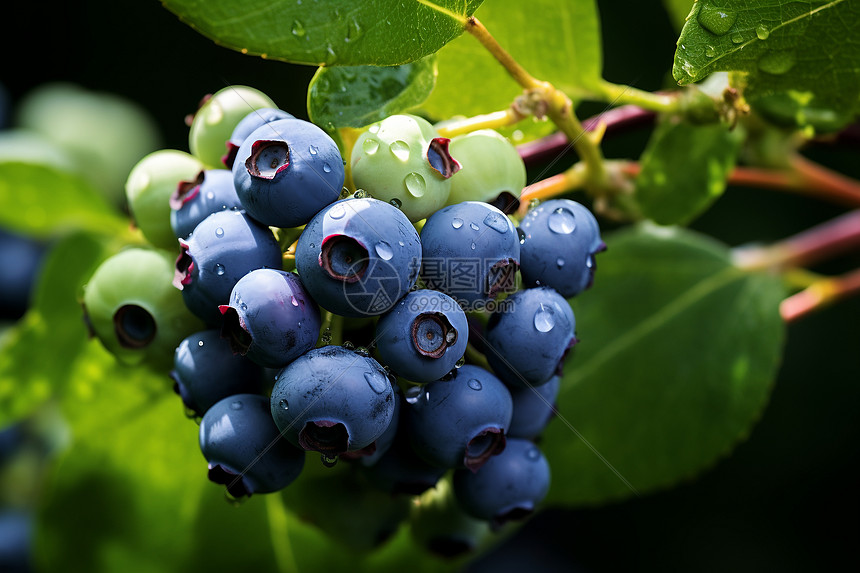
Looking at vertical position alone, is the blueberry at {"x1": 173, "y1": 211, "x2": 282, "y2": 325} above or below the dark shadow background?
above

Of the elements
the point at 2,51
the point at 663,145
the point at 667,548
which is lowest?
the point at 667,548

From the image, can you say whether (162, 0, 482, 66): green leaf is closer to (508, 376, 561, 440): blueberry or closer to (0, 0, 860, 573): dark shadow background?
(508, 376, 561, 440): blueberry

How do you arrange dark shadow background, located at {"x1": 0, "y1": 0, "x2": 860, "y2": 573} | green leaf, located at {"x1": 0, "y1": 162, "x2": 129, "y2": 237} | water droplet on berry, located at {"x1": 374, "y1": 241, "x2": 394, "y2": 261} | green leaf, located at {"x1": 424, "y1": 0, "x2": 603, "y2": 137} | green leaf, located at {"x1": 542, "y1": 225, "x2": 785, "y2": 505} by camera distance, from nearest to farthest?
water droplet on berry, located at {"x1": 374, "y1": 241, "x2": 394, "y2": 261} → green leaf, located at {"x1": 424, "y1": 0, "x2": 603, "y2": 137} → green leaf, located at {"x1": 542, "y1": 225, "x2": 785, "y2": 505} → green leaf, located at {"x1": 0, "y1": 162, "x2": 129, "y2": 237} → dark shadow background, located at {"x1": 0, "y1": 0, "x2": 860, "y2": 573}

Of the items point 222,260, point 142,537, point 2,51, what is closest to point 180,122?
point 2,51

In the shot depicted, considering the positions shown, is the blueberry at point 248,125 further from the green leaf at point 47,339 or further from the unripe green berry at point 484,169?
the green leaf at point 47,339

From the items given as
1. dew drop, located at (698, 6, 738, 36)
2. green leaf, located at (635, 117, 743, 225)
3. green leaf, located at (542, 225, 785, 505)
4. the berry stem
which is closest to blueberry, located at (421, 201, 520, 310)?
dew drop, located at (698, 6, 738, 36)

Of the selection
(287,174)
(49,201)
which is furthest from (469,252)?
(49,201)

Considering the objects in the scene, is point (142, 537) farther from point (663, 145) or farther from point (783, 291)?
point (783, 291)
